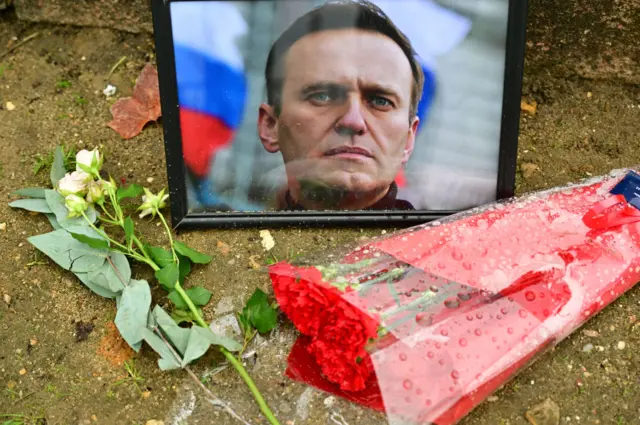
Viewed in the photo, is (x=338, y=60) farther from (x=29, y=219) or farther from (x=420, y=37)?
(x=29, y=219)

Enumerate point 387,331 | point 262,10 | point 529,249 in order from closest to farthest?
point 387,331 < point 529,249 < point 262,10

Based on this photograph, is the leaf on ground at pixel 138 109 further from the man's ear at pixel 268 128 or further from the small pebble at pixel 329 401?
the small pebble at pixel 329 401

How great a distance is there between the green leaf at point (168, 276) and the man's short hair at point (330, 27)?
0.34 m

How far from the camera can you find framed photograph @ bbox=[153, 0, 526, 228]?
4.29 ft

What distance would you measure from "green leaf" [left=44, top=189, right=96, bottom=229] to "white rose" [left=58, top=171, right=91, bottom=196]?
43 mm

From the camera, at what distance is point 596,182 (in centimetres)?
137

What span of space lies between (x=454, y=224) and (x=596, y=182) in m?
0.31

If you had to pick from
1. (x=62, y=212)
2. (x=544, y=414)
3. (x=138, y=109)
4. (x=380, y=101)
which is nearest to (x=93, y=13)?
(x=138, y=109)

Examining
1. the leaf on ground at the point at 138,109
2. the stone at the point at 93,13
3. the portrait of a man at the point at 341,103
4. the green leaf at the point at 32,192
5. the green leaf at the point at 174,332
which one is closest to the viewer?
the green leaf at the point at 174,332

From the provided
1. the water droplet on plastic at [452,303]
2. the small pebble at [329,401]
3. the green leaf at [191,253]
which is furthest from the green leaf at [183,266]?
the water droplet on plastic at [452,303]

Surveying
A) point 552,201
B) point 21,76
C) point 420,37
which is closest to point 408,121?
point 420,37

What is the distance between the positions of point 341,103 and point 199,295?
1.39ft

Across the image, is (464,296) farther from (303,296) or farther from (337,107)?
(337,107)

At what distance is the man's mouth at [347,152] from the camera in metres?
1.33
